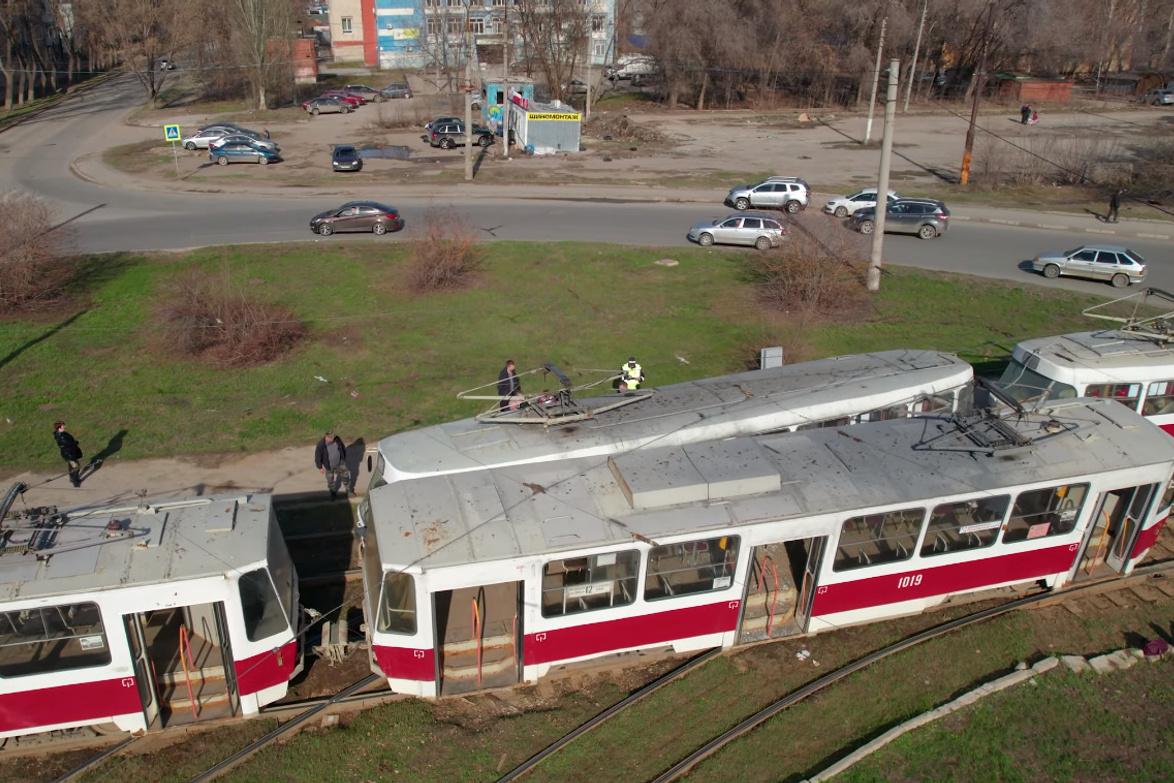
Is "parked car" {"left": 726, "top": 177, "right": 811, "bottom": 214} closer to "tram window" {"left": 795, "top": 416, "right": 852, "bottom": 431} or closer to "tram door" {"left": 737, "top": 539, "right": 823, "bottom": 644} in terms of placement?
"tram window" {"left": 795, "top": 416, "right": 852, "bottom": 431}

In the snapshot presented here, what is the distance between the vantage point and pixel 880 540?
11383mm

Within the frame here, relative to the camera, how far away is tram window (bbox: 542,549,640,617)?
10.1 meters

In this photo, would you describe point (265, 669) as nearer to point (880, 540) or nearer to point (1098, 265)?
point (880, 540)

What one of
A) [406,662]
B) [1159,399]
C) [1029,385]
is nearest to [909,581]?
[406,662]

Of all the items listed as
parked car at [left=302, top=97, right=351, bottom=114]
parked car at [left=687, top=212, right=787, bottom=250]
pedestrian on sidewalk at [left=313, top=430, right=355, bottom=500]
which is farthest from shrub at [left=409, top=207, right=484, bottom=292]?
parked car at [left=302, top=97, right=351, bottom=114]

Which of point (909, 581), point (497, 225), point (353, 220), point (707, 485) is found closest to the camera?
point (707, 485)

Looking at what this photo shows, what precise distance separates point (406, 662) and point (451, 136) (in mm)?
43321

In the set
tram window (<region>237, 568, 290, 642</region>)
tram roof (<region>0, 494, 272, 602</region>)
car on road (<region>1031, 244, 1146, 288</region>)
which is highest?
tram roof (<region>0, 494, 272, 602</region>)

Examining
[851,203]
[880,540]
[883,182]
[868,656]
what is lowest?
[868,656]

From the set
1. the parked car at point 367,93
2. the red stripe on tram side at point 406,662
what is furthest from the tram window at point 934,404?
the parked car at point 367,93

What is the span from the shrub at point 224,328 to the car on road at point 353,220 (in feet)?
31.3

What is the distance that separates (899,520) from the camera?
11344 mm

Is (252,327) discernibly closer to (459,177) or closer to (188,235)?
(188,235)

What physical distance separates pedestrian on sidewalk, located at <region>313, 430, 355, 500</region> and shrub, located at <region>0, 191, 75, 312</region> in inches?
571
